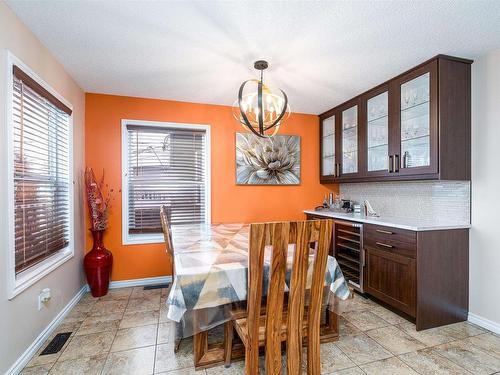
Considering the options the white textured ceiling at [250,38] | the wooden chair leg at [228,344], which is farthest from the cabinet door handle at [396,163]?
the wooden chair leg at [228,344]

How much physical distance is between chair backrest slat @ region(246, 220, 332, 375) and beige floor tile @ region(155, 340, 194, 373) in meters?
0.64

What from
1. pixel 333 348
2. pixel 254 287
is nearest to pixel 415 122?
pixel 333 348

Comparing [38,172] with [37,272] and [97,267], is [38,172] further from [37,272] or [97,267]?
[97,267]

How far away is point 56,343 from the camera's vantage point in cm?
202

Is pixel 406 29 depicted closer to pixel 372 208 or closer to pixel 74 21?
pixel 372 208

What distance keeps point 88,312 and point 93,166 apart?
163 centimetres

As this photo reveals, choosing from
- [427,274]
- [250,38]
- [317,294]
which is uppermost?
[250,38]

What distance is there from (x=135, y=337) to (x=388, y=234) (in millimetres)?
2419

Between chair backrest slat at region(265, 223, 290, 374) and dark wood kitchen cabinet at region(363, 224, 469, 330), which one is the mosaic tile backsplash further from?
chair backrest slat at region(265, 223, 290, 374)

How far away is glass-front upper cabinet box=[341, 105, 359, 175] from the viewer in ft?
10.8

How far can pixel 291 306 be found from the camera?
54.8 inches

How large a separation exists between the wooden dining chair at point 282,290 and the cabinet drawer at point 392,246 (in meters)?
1.28

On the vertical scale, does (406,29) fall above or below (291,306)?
above

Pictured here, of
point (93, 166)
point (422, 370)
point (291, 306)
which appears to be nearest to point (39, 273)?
point (93, 166)
